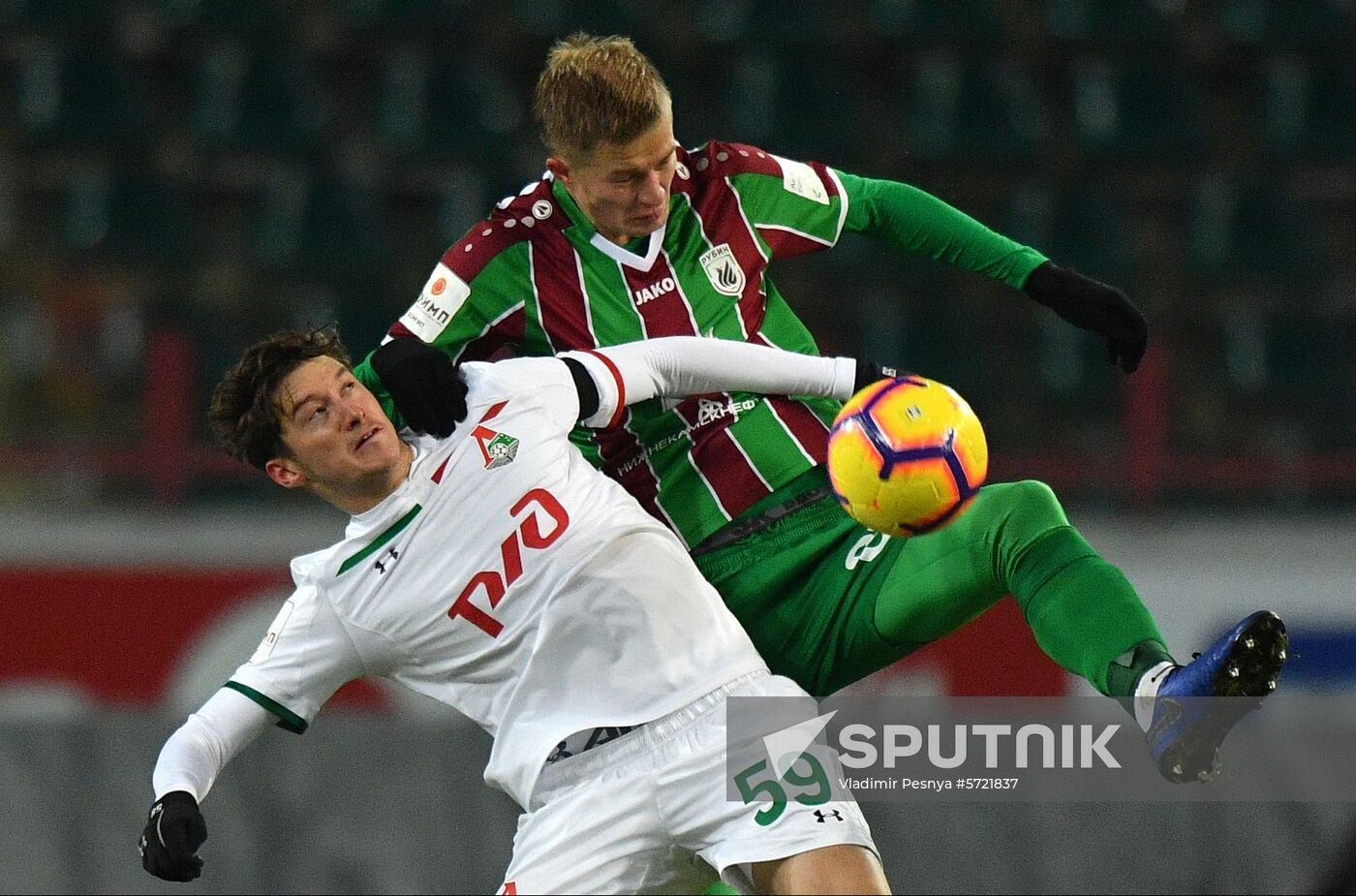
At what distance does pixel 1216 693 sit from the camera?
2.70 m

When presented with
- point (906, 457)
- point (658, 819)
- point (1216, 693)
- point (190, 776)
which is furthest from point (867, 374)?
point (190, 776)

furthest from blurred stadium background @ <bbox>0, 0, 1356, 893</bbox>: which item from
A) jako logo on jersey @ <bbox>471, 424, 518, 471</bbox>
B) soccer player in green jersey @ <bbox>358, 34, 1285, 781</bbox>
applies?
jako logo on jersey @ <bbox>471, 424, 518, 471</bbox>

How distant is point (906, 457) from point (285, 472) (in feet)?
3.80

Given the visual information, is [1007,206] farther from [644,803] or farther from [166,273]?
[644,803]

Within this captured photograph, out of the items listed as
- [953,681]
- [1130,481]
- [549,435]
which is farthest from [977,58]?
[549,435]

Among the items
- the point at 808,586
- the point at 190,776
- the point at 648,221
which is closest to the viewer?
the point at 190,776

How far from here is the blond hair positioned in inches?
127

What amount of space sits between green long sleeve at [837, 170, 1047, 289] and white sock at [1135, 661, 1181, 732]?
1.01m

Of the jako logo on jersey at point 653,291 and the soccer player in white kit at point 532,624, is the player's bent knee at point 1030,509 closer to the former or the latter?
the soccer player in white kit at point 532,624

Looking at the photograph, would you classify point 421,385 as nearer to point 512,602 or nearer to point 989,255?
point 512,602

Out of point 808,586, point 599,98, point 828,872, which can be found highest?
point 599,98

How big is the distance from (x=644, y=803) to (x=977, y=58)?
5.52 meters

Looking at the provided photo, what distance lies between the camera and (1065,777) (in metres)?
4.50

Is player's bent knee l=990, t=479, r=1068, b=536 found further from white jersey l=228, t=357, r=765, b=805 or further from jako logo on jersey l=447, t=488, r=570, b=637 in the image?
jako logo on jersey l=447, t=488, r=570, b=637
